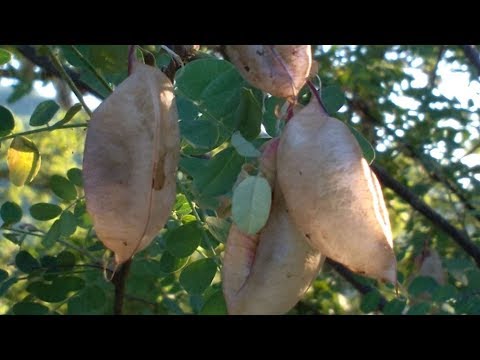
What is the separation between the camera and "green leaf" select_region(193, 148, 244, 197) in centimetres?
88

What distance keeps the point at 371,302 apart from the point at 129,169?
1.19 m

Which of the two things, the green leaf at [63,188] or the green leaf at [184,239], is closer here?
the green leaf at [184,239]

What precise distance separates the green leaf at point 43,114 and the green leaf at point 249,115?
1.16 feet

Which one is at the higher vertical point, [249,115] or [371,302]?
[249,115]

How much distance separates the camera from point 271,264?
62 centimetres

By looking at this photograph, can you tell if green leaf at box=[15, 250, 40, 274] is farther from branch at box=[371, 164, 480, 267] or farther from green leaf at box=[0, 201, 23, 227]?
branch at box=[371, 164, 480, 267]

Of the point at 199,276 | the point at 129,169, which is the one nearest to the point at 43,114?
the point at 199,276

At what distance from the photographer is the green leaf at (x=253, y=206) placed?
610mm

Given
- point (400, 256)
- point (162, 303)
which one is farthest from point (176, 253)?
point (400, 256)

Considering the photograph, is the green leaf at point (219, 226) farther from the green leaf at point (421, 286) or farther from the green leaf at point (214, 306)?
the green leaf at point (421, 286)

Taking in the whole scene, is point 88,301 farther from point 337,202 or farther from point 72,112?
point 337,202

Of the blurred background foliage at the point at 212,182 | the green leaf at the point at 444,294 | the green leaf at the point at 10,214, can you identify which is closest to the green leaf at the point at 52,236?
the blurred background foliage at the point at 212,182
